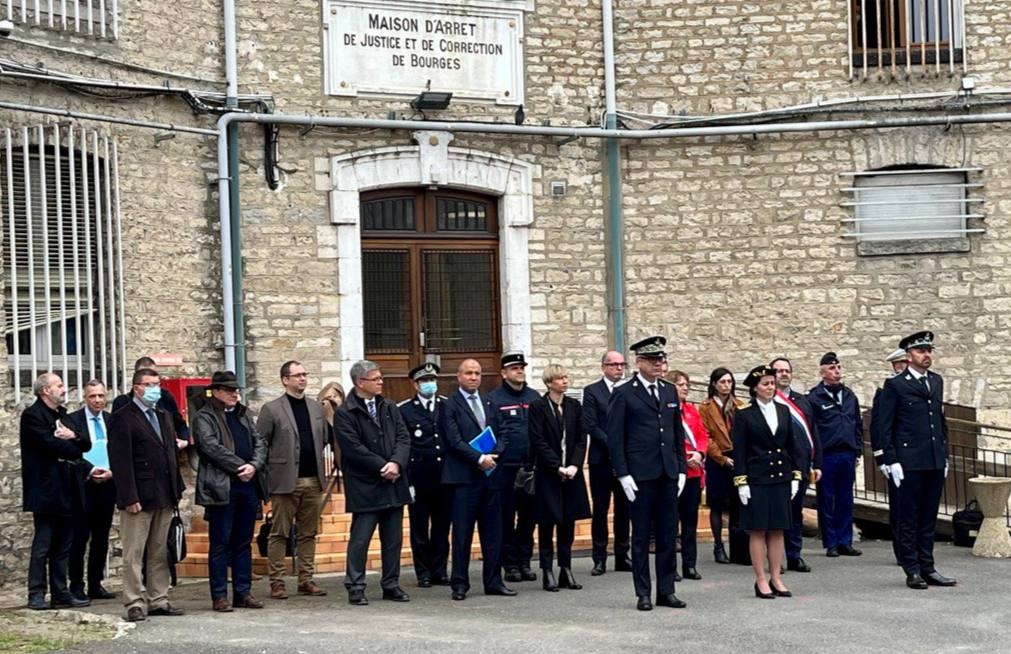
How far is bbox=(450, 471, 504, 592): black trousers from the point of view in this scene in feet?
37.1

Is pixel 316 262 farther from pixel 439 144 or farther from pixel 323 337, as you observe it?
pixel 439 144

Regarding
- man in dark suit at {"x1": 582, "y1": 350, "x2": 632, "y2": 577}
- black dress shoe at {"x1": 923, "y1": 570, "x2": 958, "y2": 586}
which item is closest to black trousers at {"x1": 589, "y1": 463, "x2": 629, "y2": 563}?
man in dark suit at {"x1": 582, "y1": 350, "x2": 632, "y2": 577}

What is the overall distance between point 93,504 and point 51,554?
50 cm

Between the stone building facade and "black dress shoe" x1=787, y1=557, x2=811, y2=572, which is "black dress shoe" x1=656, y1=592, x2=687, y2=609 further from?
the stone building facade

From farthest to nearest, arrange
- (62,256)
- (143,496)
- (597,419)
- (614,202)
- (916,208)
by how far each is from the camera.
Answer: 1. (916,208)
2. (614,202)
3. (62,256)
4. (597,419)
5. (143,496)

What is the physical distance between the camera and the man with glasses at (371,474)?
436 inches

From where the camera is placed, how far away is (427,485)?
474 inches

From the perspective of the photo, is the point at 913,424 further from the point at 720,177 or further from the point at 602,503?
the point at 720,177

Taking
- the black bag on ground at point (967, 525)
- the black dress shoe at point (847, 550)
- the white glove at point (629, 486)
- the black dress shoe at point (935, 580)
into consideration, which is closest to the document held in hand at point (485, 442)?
the white glove at point (629, 486)

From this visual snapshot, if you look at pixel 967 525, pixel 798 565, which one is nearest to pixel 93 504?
pixel 798 565

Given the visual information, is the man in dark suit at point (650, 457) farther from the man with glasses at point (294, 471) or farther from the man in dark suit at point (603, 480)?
the man with glasses at point (294, 471)

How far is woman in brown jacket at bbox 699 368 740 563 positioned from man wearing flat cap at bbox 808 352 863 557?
36.7 inches

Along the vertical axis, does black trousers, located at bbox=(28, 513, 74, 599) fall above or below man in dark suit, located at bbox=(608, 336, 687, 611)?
below

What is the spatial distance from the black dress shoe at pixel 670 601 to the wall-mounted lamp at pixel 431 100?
6.73m
